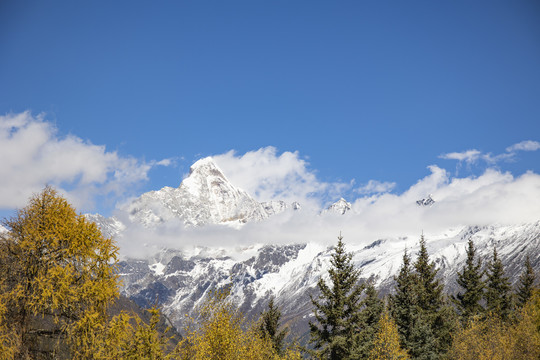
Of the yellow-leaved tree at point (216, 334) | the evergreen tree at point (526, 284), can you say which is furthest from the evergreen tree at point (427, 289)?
the yellow-leaved tree at point (216, 334)

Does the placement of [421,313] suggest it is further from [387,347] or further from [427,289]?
[387,347]

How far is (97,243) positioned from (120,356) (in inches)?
188

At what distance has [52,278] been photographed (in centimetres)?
1631

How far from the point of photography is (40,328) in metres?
17.0

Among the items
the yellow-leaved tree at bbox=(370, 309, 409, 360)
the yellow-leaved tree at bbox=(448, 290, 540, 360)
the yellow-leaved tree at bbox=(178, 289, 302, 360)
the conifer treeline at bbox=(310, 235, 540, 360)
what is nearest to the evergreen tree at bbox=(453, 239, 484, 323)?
the conifer treeline at bbox=(310, 235, 540, 360)

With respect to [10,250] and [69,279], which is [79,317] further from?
[10,250]

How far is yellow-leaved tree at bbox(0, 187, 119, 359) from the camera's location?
15836mm

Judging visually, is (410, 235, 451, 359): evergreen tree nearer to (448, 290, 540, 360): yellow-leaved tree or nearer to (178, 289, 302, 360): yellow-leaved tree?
(448, 290, 540, 360): yellow-leaved tree

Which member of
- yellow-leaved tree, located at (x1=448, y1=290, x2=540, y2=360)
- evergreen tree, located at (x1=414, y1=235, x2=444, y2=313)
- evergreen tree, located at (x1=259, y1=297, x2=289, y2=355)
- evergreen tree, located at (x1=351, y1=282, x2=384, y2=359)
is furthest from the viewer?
evergreen tree, located at (x1=414, y1=235, x2=444, y2=313)

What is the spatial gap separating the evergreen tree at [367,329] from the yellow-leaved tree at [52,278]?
2516cm

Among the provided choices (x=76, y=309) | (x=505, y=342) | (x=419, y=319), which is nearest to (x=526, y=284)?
(x=505, y=342)

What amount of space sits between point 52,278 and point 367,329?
106ft

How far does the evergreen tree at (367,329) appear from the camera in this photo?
36.2m

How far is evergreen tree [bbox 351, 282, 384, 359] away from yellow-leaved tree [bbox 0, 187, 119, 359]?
25.2 metres
